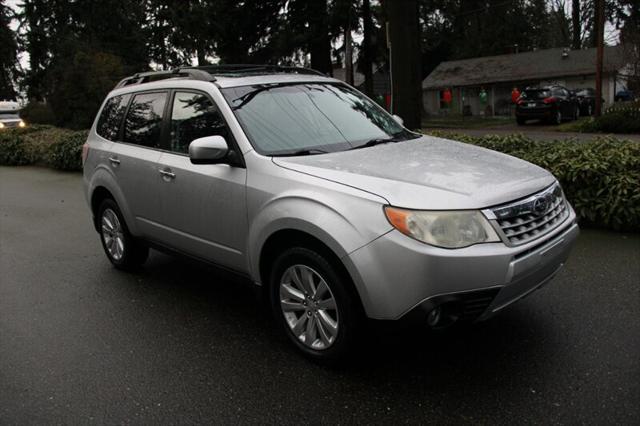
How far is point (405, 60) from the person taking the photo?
39.1 feet

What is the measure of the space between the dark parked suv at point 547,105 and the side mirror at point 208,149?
2500 centimetres

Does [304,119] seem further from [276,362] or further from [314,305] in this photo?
[276,362]

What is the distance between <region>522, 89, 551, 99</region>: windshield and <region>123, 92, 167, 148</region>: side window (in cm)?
2448

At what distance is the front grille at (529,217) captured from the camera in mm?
3143

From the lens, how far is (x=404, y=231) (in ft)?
9.92

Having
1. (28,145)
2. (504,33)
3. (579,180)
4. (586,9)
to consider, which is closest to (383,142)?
(579,180)

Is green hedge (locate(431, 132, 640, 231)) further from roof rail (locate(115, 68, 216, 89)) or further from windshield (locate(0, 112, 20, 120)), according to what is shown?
windshield (locate(0, 112, 20, 120))

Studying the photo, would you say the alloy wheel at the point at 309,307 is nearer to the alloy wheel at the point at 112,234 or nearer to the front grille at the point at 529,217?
the front grille at the point at 529,217

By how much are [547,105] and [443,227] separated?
2531cm

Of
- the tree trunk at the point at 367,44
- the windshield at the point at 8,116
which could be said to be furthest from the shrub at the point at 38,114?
the tree trunk at the point at 367,44

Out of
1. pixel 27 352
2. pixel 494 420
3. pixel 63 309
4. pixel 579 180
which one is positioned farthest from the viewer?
pixel 579 180

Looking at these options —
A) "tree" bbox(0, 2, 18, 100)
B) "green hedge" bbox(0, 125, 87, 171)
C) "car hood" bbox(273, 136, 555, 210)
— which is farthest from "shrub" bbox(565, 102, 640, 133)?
"tree" bbox(0, 2, 18, 100)

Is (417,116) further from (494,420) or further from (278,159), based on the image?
(494,420)

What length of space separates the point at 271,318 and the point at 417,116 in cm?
863
